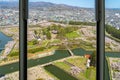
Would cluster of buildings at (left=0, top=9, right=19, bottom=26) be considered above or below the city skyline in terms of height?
below

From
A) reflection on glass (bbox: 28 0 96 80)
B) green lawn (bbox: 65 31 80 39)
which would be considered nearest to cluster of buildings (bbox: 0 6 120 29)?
reflection on glass (bbox: 28 0 96 80)

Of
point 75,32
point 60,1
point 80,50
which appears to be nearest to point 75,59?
point 80,50

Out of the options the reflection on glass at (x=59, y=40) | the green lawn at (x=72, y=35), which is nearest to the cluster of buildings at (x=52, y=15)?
the reflection on glass at (x=59, y=40)

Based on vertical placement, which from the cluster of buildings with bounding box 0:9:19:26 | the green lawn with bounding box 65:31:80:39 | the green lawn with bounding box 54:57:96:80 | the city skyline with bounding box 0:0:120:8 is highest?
the city skyline with bounding box 0:0:120:8

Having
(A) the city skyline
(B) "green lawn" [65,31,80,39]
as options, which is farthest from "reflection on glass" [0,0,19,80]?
(B) "green lawn" [65,31,80,39]

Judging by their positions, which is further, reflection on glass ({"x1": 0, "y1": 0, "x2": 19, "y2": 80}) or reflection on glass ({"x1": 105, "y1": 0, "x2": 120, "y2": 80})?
reflection on glass ({"x1": 0, "y1": 0, "x2": 19, "y2": 80})

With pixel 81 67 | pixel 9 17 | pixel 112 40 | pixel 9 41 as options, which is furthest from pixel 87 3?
pixel 9 41

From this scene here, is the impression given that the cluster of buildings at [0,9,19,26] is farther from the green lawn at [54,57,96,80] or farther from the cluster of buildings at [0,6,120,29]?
the green lawn at [54,57,96,80]
